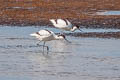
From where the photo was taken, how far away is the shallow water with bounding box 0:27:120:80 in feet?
40.8

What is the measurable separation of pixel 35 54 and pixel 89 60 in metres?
1.97

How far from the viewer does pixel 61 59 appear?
589 inches

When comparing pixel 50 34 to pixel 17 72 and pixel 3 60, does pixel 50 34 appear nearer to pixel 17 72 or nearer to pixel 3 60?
pixel 3 60

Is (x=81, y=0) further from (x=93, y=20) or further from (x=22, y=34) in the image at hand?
(x=22, y=34)

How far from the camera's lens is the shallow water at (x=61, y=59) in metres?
12.4

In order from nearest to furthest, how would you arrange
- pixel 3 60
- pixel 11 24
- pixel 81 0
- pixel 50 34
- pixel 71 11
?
1. pixel 3 60
2. pixel 50 34
3. pixel 11 24
4. pixel 71 11
5. pixel 81 0

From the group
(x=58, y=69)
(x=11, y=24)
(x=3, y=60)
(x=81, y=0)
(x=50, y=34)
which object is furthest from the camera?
(x=81, y=0)

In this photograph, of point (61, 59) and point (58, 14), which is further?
point (58, 14)

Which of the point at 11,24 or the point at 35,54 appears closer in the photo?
the point at 35,54

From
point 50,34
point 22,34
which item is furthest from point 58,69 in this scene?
point 22,34

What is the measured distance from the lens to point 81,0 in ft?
144

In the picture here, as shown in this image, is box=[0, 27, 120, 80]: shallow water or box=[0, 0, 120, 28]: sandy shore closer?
box=[0, 27, 120, 80]: shallow water

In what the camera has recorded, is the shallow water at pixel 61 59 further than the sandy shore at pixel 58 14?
No

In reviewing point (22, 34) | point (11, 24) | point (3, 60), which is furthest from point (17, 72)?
point (11, 24)
